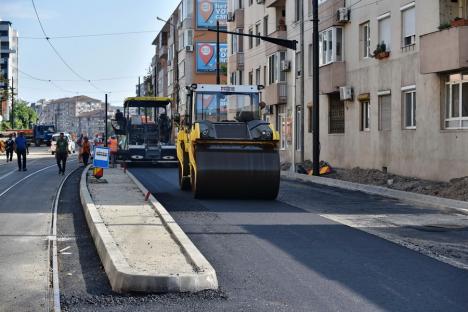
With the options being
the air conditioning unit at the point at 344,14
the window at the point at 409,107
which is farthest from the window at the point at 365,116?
the window at the point at 409,107

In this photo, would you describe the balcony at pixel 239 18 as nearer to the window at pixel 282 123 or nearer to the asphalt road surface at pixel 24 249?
the window at pixel 282 123

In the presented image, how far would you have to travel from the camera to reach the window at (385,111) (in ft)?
85.1

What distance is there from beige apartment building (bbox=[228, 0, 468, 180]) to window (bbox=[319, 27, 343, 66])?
1.6 inches

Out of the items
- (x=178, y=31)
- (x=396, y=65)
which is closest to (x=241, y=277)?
(x=396, y=65)

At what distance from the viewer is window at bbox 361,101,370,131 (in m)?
28.2

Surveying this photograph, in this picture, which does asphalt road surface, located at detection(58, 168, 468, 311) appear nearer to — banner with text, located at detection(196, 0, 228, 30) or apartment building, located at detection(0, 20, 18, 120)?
banner with text, located at detection(196, 0, 228, 30)

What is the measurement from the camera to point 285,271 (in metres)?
8.33


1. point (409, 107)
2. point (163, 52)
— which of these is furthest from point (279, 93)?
point (163, 52)

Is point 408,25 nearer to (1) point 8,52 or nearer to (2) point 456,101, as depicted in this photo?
(2) point 456,101

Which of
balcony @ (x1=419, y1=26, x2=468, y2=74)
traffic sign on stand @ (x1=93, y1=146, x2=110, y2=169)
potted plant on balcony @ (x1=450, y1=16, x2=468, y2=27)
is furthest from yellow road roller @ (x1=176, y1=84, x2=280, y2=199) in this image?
potted plant on balcony @ (x1=450, y1=16, x2=468, y2=27)

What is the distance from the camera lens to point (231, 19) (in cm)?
5191

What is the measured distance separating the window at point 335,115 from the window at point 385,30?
5233 mm

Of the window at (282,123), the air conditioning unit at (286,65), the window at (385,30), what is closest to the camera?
the window at (385,30)

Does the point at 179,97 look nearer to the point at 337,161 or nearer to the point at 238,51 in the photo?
the point at 238,51
